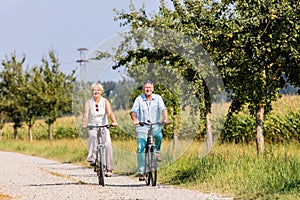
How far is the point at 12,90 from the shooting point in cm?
3897

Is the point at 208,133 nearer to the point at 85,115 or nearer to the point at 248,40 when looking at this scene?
the point at 248,40

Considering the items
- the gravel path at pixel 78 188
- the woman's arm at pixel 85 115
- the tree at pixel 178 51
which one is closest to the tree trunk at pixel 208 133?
the tree at pixel 178 51

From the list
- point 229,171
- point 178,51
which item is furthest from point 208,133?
point 229,171

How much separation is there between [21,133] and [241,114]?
2643 centimetres

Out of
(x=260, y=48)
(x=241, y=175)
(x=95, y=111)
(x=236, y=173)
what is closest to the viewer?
(x=241, y=175)

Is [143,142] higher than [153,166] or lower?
higher

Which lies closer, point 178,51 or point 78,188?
point 78,188

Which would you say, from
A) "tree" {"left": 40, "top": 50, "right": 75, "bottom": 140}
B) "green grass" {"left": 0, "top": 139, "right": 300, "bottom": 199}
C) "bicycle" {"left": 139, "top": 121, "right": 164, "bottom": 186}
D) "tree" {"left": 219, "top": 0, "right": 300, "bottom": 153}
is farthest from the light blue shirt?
"tree" {"left": 40, "top": 50, "right": 75, "bottom": 140}

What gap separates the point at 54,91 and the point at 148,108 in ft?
77.0

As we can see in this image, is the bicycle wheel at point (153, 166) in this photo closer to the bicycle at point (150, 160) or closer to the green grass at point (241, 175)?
the bicycle at point (150, 160)

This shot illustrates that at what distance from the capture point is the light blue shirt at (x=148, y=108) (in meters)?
11.2

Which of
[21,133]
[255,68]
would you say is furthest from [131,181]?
[21,133]

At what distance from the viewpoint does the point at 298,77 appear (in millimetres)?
13047

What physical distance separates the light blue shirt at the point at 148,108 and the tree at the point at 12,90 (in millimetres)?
26664
